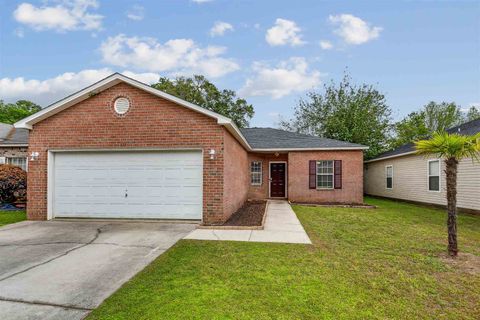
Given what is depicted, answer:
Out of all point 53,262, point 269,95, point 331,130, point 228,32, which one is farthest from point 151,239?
point 269,95

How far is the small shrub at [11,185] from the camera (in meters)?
11.8

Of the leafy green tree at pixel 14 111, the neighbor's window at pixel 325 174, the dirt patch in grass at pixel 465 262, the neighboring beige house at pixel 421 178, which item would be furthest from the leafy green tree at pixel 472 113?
the leafy green tree at pixel 14 111

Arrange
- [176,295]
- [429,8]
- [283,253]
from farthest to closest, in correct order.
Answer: [429,8] → [283,253] → [176,295]

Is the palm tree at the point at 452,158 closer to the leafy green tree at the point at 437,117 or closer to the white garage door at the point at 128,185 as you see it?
→ the white garage door at the point at 128,185

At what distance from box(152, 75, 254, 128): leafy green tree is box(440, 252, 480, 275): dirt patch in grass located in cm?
2775

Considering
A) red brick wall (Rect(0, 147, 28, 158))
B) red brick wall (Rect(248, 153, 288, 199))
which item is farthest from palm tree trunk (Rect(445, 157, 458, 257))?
red brick wall (Rect(0, 147, 28, 158))

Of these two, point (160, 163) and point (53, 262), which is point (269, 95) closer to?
point (160, 163)

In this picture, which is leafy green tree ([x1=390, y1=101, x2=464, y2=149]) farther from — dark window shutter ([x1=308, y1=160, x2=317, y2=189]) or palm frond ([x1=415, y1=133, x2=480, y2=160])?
palm frond ([x1=415, y1=133, x2=480, y2=160])

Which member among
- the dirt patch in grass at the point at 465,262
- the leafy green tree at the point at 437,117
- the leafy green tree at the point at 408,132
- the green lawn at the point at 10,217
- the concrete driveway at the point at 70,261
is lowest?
the green lawn at the point at 10,217

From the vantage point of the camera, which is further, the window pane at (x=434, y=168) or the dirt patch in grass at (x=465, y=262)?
the window pane at (x=434, y=168)

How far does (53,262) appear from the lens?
15.4 ft

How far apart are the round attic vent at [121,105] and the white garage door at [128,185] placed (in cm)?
135

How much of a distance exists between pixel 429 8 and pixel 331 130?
1400cm

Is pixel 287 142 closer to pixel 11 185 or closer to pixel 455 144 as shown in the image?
pixel 455 144
